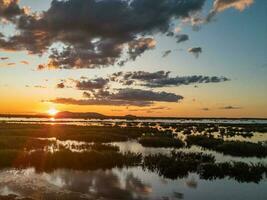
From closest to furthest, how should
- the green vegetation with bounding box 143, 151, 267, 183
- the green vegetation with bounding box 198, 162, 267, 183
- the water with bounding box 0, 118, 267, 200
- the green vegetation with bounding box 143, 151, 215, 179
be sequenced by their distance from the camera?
1. the water with bounding box 0, 118, 267, 200
2. the green vegetation with bounding box 198, 162, 267, 183
3. the green vegetation with bounding box 143, 151, 267, 183
4. the green vegetation with bounding box 143, 151, 215, 179

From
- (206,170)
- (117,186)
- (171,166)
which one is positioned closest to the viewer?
(117,186)

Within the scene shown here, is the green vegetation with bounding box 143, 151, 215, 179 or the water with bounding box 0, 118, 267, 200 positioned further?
the green vegetation with bounding box 143, 151, 215, 179

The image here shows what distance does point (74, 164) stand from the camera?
27750mm

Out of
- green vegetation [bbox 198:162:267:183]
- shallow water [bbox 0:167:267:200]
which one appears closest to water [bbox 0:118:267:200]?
shallow water [bbox 0:167:267:200]

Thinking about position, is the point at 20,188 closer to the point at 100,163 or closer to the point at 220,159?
the point at 100,163

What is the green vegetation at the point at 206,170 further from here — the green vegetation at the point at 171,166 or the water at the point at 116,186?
the water at the point at 116,186

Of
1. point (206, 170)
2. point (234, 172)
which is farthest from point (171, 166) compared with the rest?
point (234, 172)

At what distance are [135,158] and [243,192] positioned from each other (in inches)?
444

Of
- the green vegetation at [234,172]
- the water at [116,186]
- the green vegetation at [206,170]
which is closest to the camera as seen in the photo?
the water at [116,186]

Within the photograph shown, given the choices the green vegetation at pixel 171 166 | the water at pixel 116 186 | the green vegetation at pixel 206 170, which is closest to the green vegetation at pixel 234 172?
the green vegetation at pixel 206 170

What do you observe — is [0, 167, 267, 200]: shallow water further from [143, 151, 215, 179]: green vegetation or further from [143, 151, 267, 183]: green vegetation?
[143, 151, 215, 179]: green vegetation

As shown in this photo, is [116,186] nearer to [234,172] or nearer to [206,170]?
[206,170]

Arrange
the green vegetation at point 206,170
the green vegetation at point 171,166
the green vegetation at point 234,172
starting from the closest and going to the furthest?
the green vegetation at point 234,172 → the green vegetation at point 206,170 → the green vegetation at point 171,166

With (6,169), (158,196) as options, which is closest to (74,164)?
(6,169)
